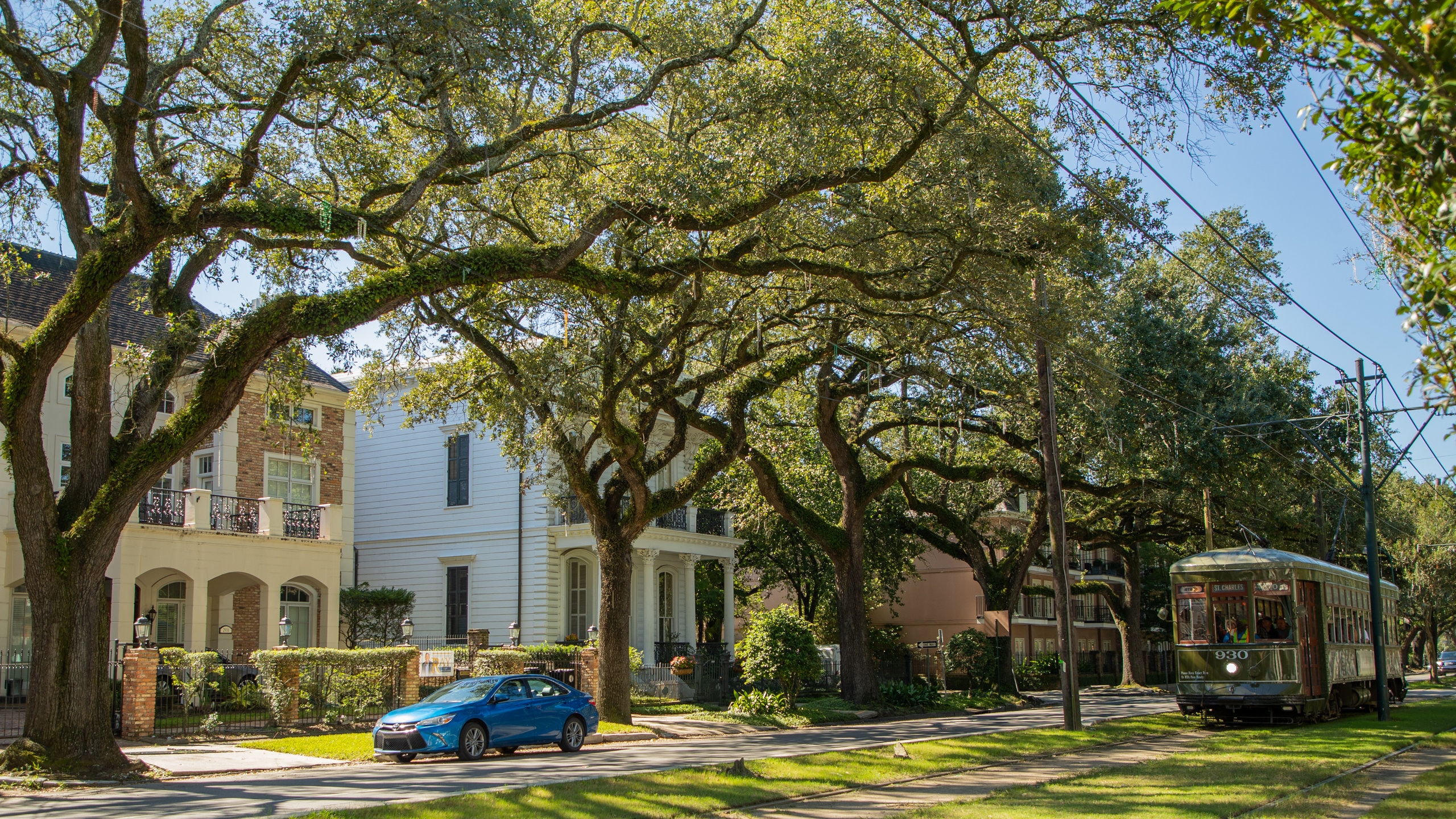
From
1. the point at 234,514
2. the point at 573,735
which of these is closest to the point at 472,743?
the point at 573,735

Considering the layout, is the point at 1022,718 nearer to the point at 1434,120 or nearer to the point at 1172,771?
the point at 1172,771

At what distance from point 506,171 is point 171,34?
5.27m

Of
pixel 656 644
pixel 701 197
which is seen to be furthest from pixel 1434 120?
pixel 656 644

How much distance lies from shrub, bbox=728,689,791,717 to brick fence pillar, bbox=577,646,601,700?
141 inches

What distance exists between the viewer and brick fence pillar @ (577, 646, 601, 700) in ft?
81.3

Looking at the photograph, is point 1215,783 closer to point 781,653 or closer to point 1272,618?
point 1272,618

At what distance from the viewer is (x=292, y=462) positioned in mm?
31766

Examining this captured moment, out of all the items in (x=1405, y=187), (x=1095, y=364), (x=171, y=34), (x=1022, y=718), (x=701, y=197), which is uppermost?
(x=171, y=34)

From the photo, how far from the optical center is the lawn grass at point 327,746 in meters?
17.3

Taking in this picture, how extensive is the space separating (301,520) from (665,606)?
1259cm

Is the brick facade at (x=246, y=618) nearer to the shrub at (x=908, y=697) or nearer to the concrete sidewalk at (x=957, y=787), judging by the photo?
the shrub at (x=908, y=697)

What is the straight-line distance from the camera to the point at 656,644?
115 ft

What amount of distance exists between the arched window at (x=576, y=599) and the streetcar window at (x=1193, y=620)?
18.8 m

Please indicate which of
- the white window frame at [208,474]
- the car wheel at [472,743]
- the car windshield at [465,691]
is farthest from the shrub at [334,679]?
the white window frame at [208,474]
